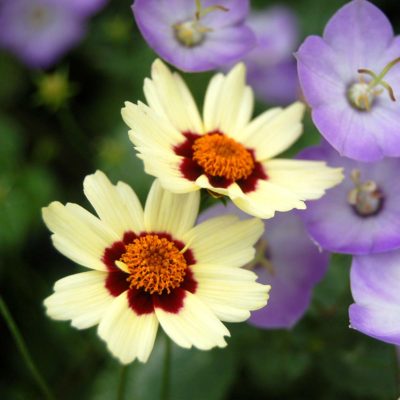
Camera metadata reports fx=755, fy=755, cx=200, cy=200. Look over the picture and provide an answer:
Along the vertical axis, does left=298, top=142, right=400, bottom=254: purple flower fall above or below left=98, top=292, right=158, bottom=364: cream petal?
below

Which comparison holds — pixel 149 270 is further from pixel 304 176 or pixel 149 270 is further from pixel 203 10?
pixel 203 10

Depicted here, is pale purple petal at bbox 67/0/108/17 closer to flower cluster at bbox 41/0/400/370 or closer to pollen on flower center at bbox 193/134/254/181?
flower cluster at bbox 41/0/400/370

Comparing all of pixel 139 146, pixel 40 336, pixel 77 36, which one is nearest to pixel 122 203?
pixel 139 146

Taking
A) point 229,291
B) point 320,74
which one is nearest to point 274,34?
point 320,74

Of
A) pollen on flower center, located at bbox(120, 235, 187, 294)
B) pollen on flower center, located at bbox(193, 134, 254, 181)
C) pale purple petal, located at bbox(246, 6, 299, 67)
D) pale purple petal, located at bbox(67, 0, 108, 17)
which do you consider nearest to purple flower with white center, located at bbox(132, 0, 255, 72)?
pollen on flower center, located at bbox(193, 134, 254, 181)

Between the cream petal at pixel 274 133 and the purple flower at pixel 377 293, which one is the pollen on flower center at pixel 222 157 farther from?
the purple flower at pixel 377 293

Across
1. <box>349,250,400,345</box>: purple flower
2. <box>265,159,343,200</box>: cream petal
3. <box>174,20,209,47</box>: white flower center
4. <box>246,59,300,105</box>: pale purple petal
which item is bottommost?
<box>246,59,300,105</box>: pale purple petal

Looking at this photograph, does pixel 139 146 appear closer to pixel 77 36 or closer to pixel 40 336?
pixel 40 336
